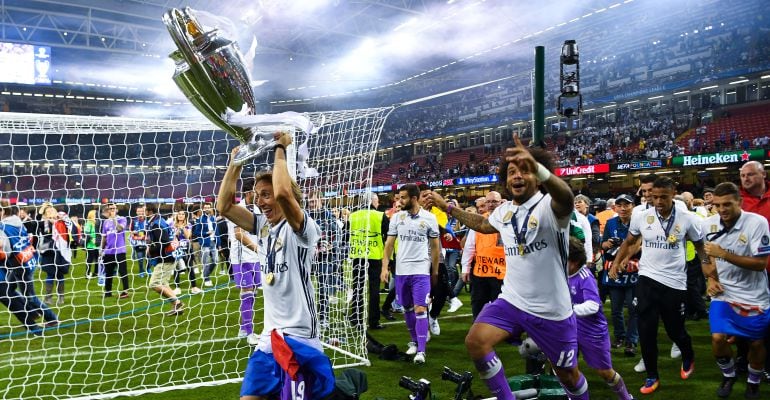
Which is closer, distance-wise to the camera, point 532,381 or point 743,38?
point 532,381

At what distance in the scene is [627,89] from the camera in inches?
1352

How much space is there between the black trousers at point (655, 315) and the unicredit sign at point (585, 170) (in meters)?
22.7

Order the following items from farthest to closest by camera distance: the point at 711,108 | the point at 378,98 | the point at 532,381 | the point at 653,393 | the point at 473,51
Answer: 1. the point at 378,98
2. the point at 473,51
3. the point at 711,108
4. the point at 653,393
5. the point at 532,381

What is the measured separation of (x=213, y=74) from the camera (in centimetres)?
256

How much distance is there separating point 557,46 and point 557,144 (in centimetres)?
765

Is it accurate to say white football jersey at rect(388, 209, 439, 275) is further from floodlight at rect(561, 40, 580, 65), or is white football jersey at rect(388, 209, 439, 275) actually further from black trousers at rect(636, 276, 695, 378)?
floodlight at rect(561, 40, 580, 65)

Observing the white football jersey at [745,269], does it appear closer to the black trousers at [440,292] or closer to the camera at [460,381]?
the camera at [460,381]

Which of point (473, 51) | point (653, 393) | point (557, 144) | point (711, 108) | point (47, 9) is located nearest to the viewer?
point (653, 393)

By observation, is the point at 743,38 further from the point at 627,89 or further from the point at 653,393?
the point at 653,393

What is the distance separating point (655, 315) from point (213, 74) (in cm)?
437

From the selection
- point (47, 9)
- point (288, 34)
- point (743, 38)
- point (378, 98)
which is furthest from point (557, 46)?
point (47, 9)

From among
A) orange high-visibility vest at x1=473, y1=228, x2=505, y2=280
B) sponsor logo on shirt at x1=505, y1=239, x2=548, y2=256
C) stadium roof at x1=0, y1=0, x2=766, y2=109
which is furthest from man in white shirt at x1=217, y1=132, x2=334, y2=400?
stadium roof at x1=0, y1=0, x2=766, y2=109

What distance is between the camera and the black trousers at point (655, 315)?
511cm

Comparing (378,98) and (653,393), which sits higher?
(378,98)
